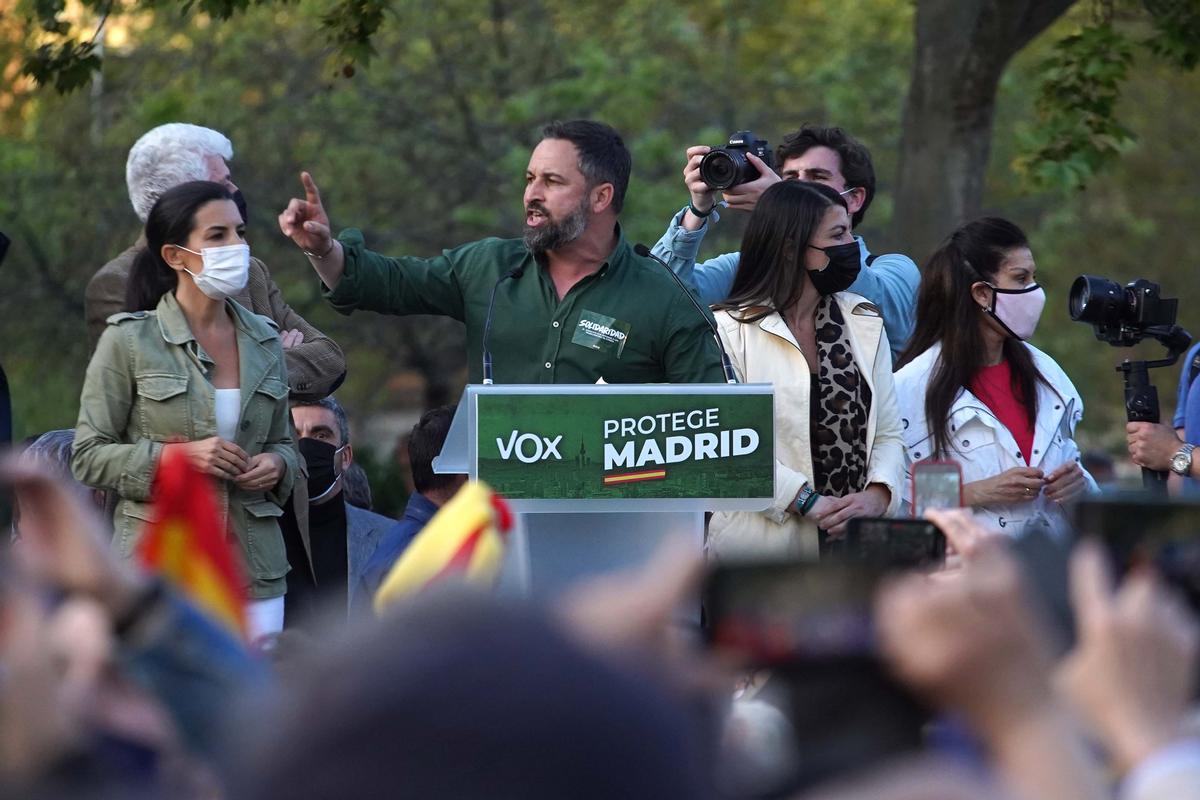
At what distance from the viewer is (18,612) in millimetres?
1611

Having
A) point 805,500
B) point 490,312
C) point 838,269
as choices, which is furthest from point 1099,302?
point 490,312

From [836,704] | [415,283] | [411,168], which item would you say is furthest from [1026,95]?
[836,704]

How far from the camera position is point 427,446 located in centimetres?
561

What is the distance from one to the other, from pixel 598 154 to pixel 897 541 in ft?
9.98

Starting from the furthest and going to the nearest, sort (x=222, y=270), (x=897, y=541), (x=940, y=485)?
(x=222, y=270)
(x=940, y=485)
(x=897, y=541)

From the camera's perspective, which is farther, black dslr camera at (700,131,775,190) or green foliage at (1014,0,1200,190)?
green foliage at (1014,0,1200,190)

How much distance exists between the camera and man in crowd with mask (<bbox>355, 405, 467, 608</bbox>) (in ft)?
14.8

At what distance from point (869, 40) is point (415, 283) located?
12.0m

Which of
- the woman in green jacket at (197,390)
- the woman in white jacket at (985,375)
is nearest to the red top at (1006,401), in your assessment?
the woman in white jacket at (985,375)

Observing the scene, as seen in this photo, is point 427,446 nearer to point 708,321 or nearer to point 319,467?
point 319,467

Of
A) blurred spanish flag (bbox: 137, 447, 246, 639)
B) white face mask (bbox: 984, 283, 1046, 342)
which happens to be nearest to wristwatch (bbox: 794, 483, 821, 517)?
white face mask (bbox: 984, 283, 1046, 342)

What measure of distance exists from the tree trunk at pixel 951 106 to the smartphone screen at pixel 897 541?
21.8 feet

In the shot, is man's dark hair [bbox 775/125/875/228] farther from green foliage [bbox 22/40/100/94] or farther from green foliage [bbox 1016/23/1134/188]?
green foliage [bbox 22/40/100/94]

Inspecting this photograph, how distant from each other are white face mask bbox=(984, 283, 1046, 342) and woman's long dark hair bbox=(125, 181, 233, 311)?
7.88 ft
